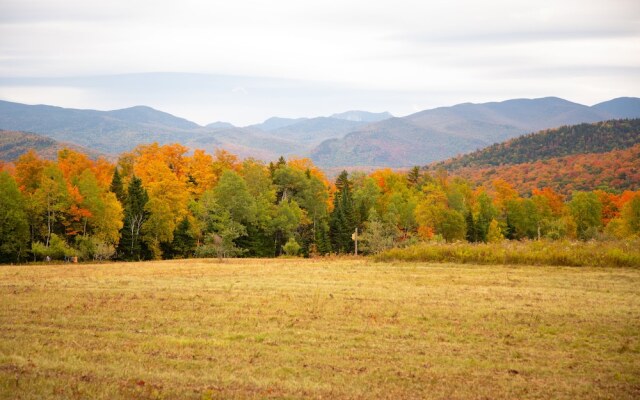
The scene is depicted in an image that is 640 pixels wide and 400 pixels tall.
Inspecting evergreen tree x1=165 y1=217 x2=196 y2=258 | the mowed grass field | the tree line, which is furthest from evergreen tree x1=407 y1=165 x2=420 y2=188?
the mowed grass field

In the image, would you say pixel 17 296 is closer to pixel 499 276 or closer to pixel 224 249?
pixel 499 276

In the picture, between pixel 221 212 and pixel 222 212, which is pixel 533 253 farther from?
pixel 221 212

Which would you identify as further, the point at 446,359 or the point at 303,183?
the point at 303,183

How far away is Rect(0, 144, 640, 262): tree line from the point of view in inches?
2212

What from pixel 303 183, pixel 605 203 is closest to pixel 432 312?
pixel 303 183

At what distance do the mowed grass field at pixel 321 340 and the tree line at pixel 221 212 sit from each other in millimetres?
31168

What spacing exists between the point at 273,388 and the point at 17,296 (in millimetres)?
13524

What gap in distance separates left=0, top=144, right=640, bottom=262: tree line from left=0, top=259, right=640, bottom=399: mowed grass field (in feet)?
102

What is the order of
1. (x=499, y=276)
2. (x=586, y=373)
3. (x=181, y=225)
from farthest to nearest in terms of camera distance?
(x=181, y=225), (x=499, y=276), (x=586, y=373)

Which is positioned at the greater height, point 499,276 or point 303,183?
point 303,183

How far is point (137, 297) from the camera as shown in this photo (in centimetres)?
1977

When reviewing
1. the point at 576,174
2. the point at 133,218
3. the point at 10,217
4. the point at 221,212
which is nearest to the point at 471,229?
the point at 221,212

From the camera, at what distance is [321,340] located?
13844mm

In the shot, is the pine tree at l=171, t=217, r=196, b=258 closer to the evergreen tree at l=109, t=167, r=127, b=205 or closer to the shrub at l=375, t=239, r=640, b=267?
the evergreen tree at l=109, t=167, r=127, b=205
